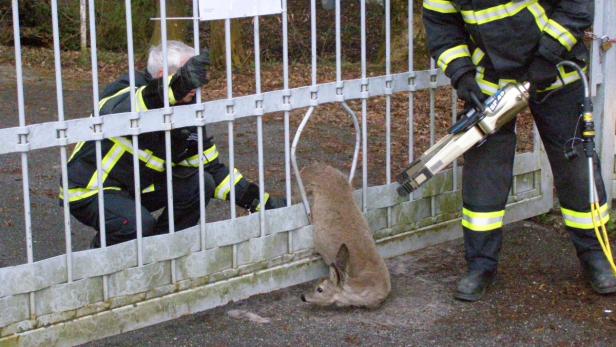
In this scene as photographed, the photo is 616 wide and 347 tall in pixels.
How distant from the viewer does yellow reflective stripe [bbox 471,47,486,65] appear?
5.00 metres

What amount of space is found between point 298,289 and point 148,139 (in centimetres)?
122

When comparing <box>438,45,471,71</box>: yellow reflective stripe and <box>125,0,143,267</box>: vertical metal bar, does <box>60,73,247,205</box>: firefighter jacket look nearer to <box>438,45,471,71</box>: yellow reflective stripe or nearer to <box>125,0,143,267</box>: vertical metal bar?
<box>125,0,143,267</box>: vertical metal bar

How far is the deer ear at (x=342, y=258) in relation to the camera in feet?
16.1

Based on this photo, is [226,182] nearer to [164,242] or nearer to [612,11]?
[164,242]

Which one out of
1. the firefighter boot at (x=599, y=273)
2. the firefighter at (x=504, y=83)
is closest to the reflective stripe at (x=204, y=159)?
the firefighter at (x=504, y=83)

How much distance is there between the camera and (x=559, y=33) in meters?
4.70

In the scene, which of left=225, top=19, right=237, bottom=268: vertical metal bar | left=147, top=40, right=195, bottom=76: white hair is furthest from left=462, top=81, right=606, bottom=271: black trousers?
left=147, top=40, right=195, bottom=76: white hair

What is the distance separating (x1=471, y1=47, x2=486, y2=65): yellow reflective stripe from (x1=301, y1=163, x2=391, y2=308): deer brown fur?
953 millimetres

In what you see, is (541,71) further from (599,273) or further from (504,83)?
(599,273)

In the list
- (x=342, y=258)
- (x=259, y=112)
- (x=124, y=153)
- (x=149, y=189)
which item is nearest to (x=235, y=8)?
(x=259, y=112)

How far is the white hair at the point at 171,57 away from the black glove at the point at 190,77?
0.52 ft

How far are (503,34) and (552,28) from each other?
0.24 m

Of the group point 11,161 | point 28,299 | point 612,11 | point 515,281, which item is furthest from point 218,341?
point 11,161

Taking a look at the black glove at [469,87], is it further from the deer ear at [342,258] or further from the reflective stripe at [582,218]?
the deer ear at [342,258]
